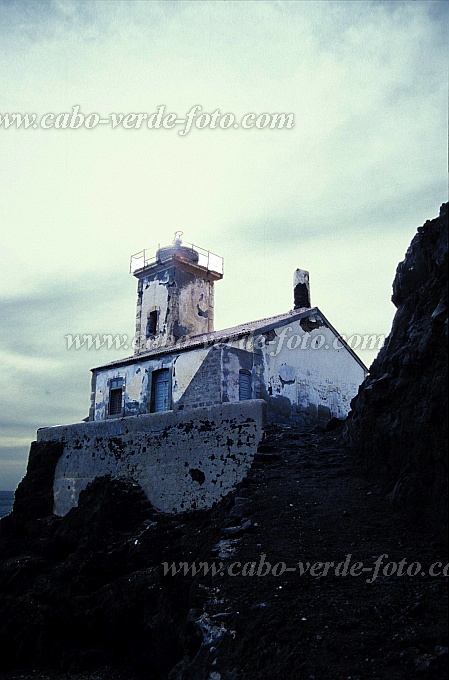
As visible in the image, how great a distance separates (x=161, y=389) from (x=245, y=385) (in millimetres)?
3674

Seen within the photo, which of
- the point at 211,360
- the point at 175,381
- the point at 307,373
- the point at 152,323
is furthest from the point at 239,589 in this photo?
the point at 152,323

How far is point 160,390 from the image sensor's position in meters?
20.3

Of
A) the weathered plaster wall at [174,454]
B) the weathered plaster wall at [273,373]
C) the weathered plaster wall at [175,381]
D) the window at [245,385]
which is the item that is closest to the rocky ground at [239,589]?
the weathered plaster wall at [174,454]

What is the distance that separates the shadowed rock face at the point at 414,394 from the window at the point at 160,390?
9.97 metres

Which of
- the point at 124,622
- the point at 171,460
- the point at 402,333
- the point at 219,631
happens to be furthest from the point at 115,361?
the point at 219,631

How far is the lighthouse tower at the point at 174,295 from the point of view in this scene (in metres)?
24.4

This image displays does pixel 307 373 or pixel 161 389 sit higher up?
pixel 307 373

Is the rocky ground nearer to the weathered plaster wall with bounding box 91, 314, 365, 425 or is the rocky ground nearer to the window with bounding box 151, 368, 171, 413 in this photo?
the weathered plaster wall with bounding box 91, 314, 365, 425

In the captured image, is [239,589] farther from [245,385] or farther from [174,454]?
[245,385]

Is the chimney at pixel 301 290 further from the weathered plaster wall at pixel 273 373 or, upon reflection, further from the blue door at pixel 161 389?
the blue door at pixel 161 389

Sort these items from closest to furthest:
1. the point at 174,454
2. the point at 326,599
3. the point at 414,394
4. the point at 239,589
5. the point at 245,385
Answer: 1. the point at 326,599
2. the point at 239,589
3. the point at 414,394
4. the point at 174,454
5. the point at 245,385

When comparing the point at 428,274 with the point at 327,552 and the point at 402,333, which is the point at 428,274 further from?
the point at 327,552

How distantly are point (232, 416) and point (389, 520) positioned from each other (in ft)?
14.4

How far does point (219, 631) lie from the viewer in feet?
23.5
